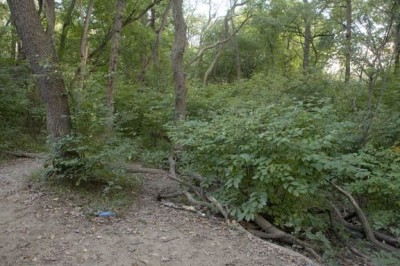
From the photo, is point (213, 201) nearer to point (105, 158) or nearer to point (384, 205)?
point (105, 158)

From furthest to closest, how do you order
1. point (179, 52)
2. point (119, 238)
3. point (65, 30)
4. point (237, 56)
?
1. point (237, 56)
2. point (65, 30)
3. point (179, 52)
4. point (119, 238)

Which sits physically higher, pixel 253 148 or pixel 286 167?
pixel 253 148

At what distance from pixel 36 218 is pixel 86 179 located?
3.28 feet

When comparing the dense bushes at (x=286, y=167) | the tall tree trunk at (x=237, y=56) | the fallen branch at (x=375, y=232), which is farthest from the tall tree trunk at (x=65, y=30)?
the tall tree trunk at (x=237, y=56)

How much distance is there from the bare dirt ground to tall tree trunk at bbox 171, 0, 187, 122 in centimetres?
327

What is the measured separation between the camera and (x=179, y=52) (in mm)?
7840

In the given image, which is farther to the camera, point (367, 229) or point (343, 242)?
point (367, 229)

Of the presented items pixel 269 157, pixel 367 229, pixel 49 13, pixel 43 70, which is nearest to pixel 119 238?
pixel 269 157

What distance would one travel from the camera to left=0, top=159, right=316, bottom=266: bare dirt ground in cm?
373

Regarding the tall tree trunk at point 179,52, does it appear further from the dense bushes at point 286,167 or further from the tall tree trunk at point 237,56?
the tall tree trunk at point 237,56

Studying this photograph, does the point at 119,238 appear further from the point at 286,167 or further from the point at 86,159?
the point at 286,167

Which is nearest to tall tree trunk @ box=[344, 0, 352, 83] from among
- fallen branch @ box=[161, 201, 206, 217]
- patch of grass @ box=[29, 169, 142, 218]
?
fallen branch @ box=[161, 201, 206, 217]

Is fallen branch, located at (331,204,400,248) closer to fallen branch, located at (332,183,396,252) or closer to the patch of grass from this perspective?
fallen branch, located at (332,183,396,252)

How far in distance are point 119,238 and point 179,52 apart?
488 centimetres
